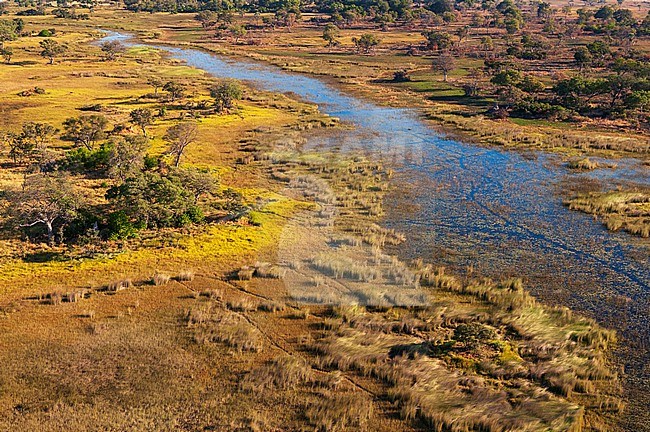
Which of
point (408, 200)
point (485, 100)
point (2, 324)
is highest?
point (485, 100)

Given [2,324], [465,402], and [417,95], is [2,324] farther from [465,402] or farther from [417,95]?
[417,95]

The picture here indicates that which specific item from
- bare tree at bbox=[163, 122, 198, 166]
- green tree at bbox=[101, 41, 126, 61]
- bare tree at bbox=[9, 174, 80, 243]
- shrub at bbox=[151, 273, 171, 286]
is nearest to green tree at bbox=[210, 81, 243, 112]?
bare tree at bbox=[163, 122, 198, 166]

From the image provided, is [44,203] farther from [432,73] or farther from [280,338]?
[432,73]

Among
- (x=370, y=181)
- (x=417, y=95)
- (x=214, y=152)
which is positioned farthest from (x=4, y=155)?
(x=417, y=95)

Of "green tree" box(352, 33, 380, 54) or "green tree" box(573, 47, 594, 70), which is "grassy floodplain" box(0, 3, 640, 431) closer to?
"green tree" box(573, 47, 594, 70)

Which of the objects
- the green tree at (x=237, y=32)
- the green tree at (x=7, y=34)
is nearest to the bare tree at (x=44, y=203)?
the green tree at (x=7, y=34)

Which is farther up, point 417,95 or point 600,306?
point 417,95
